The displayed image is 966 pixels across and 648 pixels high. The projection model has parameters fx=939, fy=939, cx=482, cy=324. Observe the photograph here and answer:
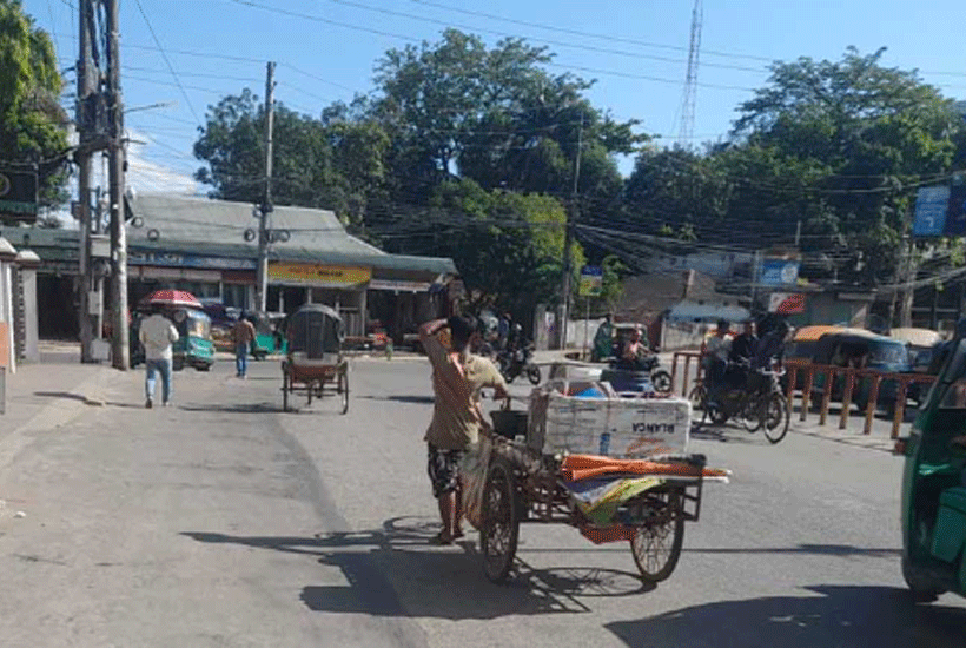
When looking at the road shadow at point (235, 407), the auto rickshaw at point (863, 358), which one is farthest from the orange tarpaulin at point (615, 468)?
the auto rickshaw at point (863, 358)

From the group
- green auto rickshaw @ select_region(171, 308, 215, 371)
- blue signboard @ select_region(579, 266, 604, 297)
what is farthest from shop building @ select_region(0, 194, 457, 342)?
green auto rickshaw @ select_region(171, 308, 215, 371)

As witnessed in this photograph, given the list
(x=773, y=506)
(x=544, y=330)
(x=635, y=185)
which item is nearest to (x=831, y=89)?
(x=635, y=185)

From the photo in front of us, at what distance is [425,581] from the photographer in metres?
6.20

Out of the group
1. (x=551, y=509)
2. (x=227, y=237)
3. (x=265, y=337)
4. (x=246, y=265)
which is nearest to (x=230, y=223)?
(x=227, y=237)

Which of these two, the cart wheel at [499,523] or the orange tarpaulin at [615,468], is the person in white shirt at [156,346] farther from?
the orange tarpaulin at [615,468]

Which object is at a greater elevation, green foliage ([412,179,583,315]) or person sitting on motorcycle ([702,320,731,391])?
green foliage ([412,179,583,315])

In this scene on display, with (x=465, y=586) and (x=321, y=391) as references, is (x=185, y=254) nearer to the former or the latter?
(x=321, y=391)

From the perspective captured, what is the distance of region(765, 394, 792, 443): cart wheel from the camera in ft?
47.8

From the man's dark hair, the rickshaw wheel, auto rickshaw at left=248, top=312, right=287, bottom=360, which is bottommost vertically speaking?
auto rickshaw at left=248, top=312, right=287, bottom=360

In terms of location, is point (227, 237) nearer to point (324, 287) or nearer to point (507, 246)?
point (324, 287)

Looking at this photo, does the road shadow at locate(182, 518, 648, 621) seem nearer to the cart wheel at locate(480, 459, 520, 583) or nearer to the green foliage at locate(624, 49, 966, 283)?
the cart wheel at locate(480, 459, 520, 583)

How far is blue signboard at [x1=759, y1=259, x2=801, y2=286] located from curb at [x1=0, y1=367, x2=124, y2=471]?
38252 mm

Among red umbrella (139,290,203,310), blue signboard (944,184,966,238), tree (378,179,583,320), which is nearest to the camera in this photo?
red umbrella (139,290,203,310)

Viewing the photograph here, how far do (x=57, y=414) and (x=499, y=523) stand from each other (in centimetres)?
991
